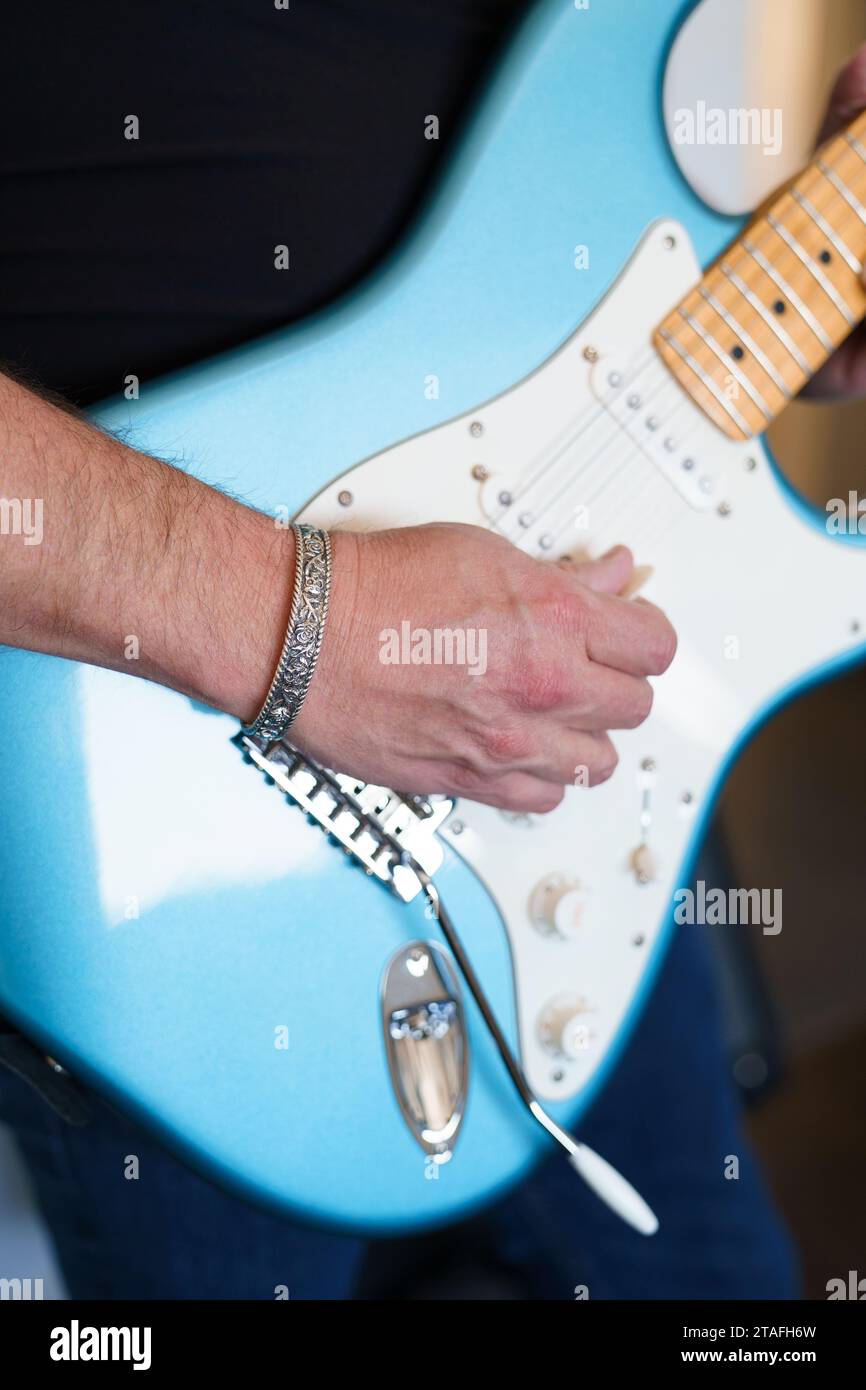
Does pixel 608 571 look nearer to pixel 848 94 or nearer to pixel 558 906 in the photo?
pixel 558 906

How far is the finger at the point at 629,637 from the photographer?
1.70 ft

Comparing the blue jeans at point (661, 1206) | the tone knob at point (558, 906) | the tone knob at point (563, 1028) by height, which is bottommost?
the blue jeans at point (661, 1206)

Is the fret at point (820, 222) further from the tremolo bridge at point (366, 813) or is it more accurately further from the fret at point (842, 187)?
the tremolo bridge at point (366, 813)

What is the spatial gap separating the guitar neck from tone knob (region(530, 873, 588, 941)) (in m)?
0.27

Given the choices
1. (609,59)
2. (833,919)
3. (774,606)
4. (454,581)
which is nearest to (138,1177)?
(454,581)

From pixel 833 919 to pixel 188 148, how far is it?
1716 mm

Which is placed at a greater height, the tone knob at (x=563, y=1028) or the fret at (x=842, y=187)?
the fret at (x=842, y=187)

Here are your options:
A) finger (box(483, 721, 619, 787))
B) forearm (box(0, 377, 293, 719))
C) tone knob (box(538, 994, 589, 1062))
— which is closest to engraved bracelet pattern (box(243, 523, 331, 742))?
forearm (box(0, 377, 293, 719))

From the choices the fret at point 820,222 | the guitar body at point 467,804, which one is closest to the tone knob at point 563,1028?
the guitar body at point 467,804

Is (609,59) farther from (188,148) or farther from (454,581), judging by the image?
(454,581)

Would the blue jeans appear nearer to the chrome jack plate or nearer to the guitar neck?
the chrome jack plate

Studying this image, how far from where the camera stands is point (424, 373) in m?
0.57

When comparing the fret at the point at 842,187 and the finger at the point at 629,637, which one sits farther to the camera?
the fret at the point at 842,187

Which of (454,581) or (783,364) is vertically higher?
(783,364)
